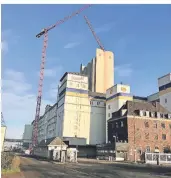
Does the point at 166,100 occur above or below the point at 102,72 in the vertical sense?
below

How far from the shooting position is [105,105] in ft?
421

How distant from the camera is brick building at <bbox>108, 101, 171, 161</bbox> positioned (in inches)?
3095

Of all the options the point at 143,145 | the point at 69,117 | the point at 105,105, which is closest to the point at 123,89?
the point at 105,105

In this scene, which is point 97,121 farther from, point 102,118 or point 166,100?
point 166,100

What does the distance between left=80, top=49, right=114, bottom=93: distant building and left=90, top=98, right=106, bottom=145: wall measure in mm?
29141

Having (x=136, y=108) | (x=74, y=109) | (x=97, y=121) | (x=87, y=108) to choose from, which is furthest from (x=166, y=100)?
(x=74, y=109)

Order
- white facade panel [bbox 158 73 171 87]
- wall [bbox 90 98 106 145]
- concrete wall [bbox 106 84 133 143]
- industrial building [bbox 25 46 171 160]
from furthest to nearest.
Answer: wall [bbox 90 98 106 145] → concrete wall [bbox 106 84 133 143] → industrial building [bbox 25 46 171 160] → white facade panel [bbox 158 73 171 87]

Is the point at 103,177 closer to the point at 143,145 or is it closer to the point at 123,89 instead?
the point at 143,145

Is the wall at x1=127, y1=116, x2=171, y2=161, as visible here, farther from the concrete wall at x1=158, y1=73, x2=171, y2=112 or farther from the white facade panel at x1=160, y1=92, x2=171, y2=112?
the concrete wall at x1=158, y1=73, x2=171, y2=112

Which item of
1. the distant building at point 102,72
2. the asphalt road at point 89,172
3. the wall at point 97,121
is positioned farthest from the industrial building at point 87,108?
the asphalt road at point 89,172

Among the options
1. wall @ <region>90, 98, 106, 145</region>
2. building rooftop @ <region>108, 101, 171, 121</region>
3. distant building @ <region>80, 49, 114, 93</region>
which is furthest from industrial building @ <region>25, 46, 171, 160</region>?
distant building @ <region>80, 49, 114, 93</region>

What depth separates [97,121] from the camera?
4921 inches

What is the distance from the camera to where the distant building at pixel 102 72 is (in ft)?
516

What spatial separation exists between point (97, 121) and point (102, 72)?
142ft
